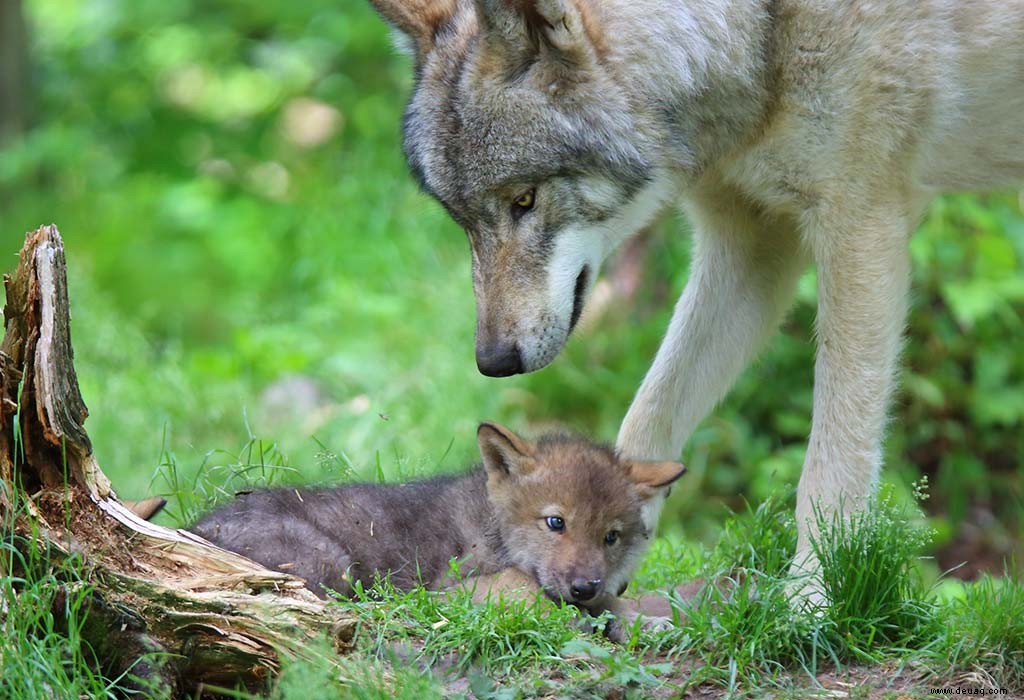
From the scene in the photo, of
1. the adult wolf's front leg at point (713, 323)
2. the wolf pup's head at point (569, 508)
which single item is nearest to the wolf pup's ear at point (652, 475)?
the wolf pup's head at point (569, 508)

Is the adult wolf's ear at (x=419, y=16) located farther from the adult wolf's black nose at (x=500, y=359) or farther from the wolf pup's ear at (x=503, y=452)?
the wolf pup's ear at (x=503, y=452)

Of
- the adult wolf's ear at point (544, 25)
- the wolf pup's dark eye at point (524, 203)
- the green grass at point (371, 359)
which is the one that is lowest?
the green grass at point (371, 359)

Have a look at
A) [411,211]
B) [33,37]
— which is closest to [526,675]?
[411,211]

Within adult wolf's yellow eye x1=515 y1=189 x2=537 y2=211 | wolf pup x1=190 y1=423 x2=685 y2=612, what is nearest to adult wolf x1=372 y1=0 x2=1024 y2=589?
adult wolf's yellow eye x1=515 y1=189 x2=537 y2=211

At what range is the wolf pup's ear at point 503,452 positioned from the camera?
13.3 feet

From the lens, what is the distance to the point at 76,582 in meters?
3.18

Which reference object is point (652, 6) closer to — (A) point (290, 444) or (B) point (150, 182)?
(A) point (290, 444)

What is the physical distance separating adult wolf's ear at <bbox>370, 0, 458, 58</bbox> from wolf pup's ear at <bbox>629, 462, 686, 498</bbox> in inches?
67.8

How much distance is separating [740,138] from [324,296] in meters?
5.45

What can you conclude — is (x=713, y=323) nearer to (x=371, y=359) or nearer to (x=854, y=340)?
(x=854, y=340)

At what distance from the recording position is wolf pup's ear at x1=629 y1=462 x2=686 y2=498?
4.07 meters

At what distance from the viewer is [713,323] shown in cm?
492

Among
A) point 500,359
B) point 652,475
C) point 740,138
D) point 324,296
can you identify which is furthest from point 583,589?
point 324,296

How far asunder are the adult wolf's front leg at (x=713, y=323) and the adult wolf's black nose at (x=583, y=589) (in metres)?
1.14
